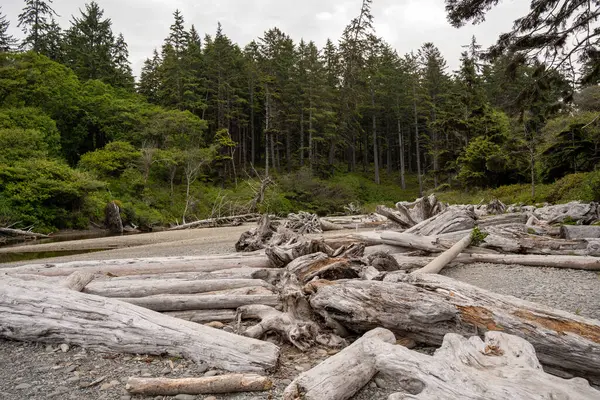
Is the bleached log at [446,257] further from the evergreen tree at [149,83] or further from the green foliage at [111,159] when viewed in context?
the evergreen tree at [149,83]

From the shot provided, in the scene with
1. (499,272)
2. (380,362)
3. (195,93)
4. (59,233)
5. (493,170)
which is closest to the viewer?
(380,362)

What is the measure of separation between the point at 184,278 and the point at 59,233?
19.2m

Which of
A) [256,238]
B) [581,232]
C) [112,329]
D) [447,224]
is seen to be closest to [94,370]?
[112,329]

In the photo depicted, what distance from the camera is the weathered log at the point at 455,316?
264cm

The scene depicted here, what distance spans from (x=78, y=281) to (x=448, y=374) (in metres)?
4.58

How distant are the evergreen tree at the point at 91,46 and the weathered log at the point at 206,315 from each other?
45102 mm

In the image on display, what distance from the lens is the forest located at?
9750 mm

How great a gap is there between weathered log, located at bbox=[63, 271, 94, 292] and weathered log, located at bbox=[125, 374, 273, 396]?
2.51m

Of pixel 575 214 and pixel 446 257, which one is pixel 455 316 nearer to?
pixel 446 257

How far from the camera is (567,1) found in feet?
27.7

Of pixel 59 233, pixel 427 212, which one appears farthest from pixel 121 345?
pixel 59 233

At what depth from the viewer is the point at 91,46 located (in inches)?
1772

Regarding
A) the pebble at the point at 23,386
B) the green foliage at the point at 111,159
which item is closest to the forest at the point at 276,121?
the green foliage at the point at 111,159

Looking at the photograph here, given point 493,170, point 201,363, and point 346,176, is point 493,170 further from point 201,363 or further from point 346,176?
point 201,363
